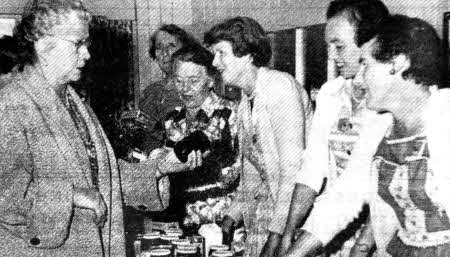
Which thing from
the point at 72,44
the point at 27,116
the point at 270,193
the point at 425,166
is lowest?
the point at 270,193

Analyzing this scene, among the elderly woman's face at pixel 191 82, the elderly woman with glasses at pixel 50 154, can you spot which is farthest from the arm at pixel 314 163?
the elderly woman's face at pixel 191 82

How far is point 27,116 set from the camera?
4.75ft

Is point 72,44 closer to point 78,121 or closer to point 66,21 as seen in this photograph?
point 66,21

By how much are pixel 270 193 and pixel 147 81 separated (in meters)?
2.43

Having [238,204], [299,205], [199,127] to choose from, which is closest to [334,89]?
[299,205]

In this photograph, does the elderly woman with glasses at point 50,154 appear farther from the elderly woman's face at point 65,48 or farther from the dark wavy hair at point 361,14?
the dark wavy hair at point 361,14

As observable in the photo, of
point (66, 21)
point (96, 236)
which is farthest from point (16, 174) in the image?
point (66, 21)

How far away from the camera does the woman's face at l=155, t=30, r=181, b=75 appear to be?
10.8 ft

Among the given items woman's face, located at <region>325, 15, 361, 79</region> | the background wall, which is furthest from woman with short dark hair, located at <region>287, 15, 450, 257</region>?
the background wall

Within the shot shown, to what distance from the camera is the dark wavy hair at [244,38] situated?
2320 millimetres

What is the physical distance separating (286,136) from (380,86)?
2.09ft

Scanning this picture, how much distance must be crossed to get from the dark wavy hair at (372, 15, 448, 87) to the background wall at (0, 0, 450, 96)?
999 millimetres

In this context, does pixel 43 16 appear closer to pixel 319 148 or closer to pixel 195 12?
pixel 319 148

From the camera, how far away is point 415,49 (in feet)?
4.75
